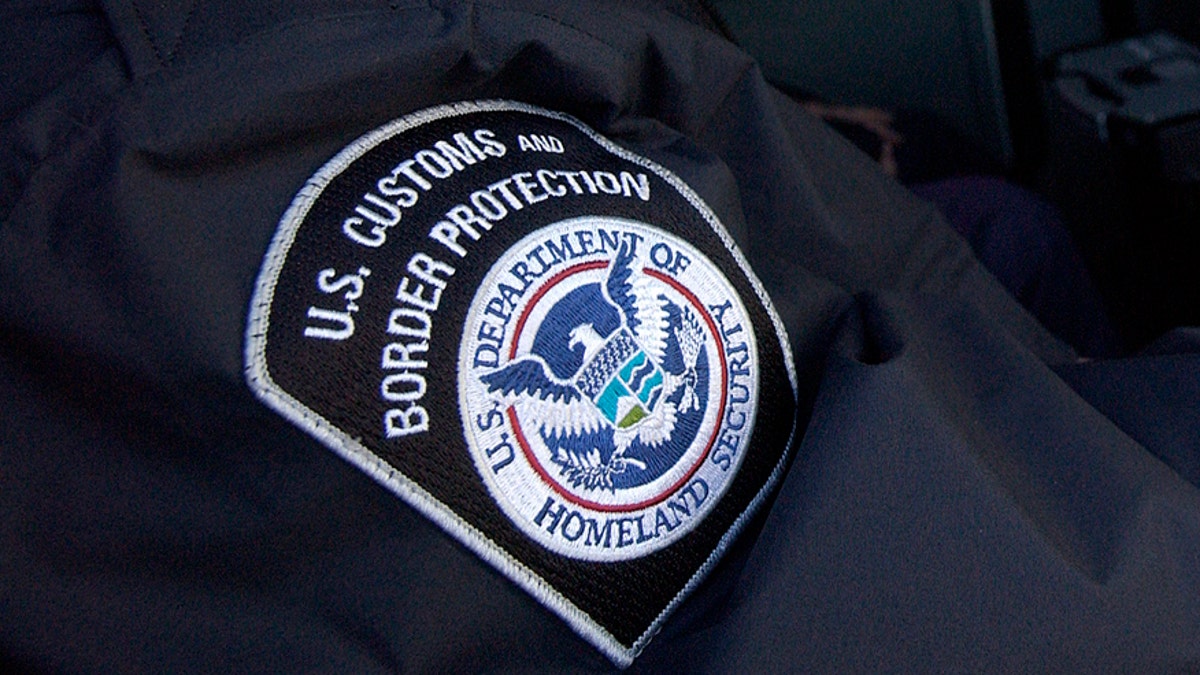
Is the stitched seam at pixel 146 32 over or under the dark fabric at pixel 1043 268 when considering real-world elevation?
over

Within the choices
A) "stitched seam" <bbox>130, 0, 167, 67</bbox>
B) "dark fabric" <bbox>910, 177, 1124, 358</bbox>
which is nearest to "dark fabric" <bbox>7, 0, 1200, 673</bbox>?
"stitched seam" <bbox>130, 0, 167, 67</bbox>

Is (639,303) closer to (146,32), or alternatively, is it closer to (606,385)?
(606,385)

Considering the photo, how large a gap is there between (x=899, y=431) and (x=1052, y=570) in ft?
0.30

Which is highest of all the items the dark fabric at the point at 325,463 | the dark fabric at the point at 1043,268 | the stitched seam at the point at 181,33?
the stitched seam at the point at 181,33

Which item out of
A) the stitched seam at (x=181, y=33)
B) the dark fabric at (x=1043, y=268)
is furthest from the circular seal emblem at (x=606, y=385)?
the dark fabric at (x=1043, y=268)

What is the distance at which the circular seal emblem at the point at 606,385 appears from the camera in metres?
0.48

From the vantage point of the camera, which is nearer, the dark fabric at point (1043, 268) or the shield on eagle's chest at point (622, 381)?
the shield on eagle's chest at point (622, 381)

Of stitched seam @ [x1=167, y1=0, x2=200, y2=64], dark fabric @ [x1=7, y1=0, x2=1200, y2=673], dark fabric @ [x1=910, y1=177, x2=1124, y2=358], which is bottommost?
dark fabric @ [x1=910, y1=177, x2=1124, y2=358]

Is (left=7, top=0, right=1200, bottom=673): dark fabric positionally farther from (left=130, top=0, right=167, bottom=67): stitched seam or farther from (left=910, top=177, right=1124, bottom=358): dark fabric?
(left=910, top=177, right=1124, bottom=358): dark fabric

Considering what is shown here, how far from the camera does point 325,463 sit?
18.4 inches

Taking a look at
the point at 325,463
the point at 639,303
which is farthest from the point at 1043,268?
the point at 325,463

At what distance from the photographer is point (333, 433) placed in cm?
45

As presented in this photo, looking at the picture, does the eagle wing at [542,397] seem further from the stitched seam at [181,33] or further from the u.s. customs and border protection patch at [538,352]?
the stitched seam at [181,33]

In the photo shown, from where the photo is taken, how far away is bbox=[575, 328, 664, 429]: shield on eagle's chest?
1.64ft
